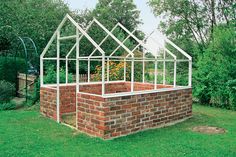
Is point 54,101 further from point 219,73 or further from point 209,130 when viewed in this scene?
point 219,73

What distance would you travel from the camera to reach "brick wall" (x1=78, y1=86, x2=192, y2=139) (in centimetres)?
650

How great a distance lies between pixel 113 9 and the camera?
38.9 meters

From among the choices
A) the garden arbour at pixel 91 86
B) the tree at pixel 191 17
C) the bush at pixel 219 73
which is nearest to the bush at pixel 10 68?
the garden arbour at pixel 91 86

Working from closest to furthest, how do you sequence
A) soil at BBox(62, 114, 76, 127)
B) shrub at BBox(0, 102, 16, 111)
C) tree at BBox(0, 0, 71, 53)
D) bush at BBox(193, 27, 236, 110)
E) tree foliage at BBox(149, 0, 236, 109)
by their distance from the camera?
soil at BBox(62, 114, 76, 127) < shrub at BBox(0, 102, 16, 111) < bush at BBox(193, 27, 236, 110) < tree foliage at BBox(149, 0, 236, 109) < tree at BBox(0, 0, 71, 53)

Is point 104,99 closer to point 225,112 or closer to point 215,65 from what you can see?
point 225,112

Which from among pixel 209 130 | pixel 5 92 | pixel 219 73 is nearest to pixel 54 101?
pixel 5 92

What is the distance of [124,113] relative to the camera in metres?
6.83

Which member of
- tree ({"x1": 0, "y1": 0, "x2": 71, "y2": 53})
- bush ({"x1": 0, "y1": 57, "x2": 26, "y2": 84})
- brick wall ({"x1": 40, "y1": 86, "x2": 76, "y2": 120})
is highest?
tree ({"x1": 0, "y1": 0, "x2": 71, "y2": 53})

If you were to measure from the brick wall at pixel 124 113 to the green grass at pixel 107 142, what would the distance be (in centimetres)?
23

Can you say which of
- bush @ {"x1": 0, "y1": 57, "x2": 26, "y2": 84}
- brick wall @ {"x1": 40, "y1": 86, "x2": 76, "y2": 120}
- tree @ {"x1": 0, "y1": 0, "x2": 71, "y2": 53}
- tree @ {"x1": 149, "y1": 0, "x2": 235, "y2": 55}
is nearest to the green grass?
brick wall @ {"x1": 40, "y1": 86, "x2": 76, "y2": 120}

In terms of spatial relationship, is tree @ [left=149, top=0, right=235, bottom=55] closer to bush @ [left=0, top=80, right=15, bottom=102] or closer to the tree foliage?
the tree foliage

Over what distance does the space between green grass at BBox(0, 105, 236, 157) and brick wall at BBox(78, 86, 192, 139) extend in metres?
0.23

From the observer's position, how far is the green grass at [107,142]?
18.3 ft

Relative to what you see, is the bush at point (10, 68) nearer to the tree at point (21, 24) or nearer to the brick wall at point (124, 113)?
the tree at point (21, 24)
